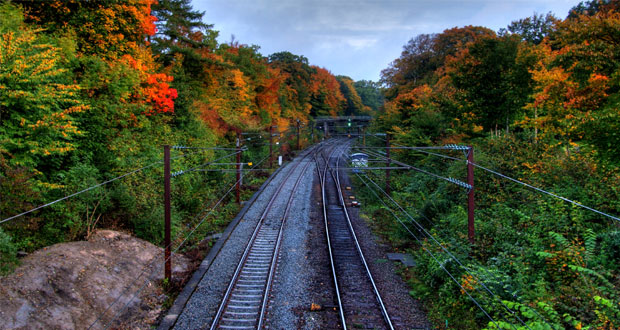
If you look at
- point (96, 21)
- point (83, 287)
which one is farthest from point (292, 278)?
point (96, 21)

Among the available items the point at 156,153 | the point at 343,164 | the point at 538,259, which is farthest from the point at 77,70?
the point at 343,164

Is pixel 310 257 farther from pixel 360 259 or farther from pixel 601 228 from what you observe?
pixel 601 228

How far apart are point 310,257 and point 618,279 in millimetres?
9102

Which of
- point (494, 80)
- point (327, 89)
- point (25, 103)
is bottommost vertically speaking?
point (25, 103)

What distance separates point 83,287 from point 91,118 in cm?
706

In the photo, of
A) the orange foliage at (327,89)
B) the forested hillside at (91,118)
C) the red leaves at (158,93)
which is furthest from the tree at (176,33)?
the orange foliage at (327,89)

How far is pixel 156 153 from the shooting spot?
54.7ft

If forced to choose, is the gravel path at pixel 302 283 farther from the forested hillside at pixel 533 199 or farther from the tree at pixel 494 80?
the tree at pixel 494 80

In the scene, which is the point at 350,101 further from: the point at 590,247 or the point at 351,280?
the point at 590,247

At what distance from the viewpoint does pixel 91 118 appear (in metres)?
13.2

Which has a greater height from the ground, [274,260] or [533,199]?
[533,199]

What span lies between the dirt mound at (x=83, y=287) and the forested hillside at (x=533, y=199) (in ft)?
27.3

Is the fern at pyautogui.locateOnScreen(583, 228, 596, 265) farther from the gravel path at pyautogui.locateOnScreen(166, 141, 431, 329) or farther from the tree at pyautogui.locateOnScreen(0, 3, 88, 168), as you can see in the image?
the tree at pyautogui.locateOnScreen(0, 3, 88, 168)

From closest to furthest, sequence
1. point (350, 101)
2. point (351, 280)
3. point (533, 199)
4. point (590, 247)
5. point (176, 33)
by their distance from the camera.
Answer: point (590, 247)
point (533, 199)
point (351, 280)
point (176, 33)
point (350, 101)
